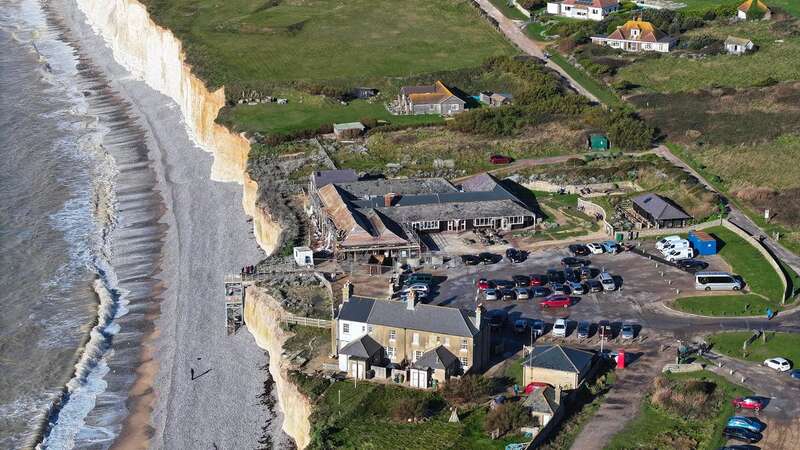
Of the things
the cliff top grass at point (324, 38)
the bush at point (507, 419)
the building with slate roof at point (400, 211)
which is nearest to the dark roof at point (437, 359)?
the bush at point (507, 419)

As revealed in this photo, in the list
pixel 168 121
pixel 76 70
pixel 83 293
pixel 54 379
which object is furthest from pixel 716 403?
pixel 76 70

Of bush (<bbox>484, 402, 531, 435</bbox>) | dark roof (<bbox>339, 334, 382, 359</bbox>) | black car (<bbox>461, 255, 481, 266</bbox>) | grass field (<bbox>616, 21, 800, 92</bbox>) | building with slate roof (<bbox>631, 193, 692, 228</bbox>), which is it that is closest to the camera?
bush (<bbox>484, 402, 531, 435</bbox>)

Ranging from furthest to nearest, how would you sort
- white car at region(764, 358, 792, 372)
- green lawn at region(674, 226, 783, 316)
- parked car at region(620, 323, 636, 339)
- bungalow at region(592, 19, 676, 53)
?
1. bungalow at region(592, 19, 676, 53)
2. green lawn at region(674, 226, 783, 316)
3. parked car at region(620, 323, 636, 339)
4. white car at region(764, 358, 792, 372)

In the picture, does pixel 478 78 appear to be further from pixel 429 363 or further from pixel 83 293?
pixel 429 363

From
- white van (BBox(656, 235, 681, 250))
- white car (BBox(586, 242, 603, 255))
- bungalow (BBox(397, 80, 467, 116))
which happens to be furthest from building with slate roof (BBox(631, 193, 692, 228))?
bungalow (BBox(397, 80, 467, 116))

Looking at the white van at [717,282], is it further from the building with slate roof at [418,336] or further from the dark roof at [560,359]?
the building with slate roof at [418,336]

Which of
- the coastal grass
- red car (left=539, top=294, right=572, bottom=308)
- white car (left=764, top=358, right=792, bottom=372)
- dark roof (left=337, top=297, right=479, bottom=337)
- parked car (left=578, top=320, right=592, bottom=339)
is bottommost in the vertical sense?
red car (left=539, top=294, right=572, bottom=308)

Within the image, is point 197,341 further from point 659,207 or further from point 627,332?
point 659,207

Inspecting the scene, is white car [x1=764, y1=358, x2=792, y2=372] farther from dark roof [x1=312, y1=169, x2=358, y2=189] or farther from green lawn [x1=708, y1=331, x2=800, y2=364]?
dark roof [x1=312, y1=169, x2=358, y2=189]
